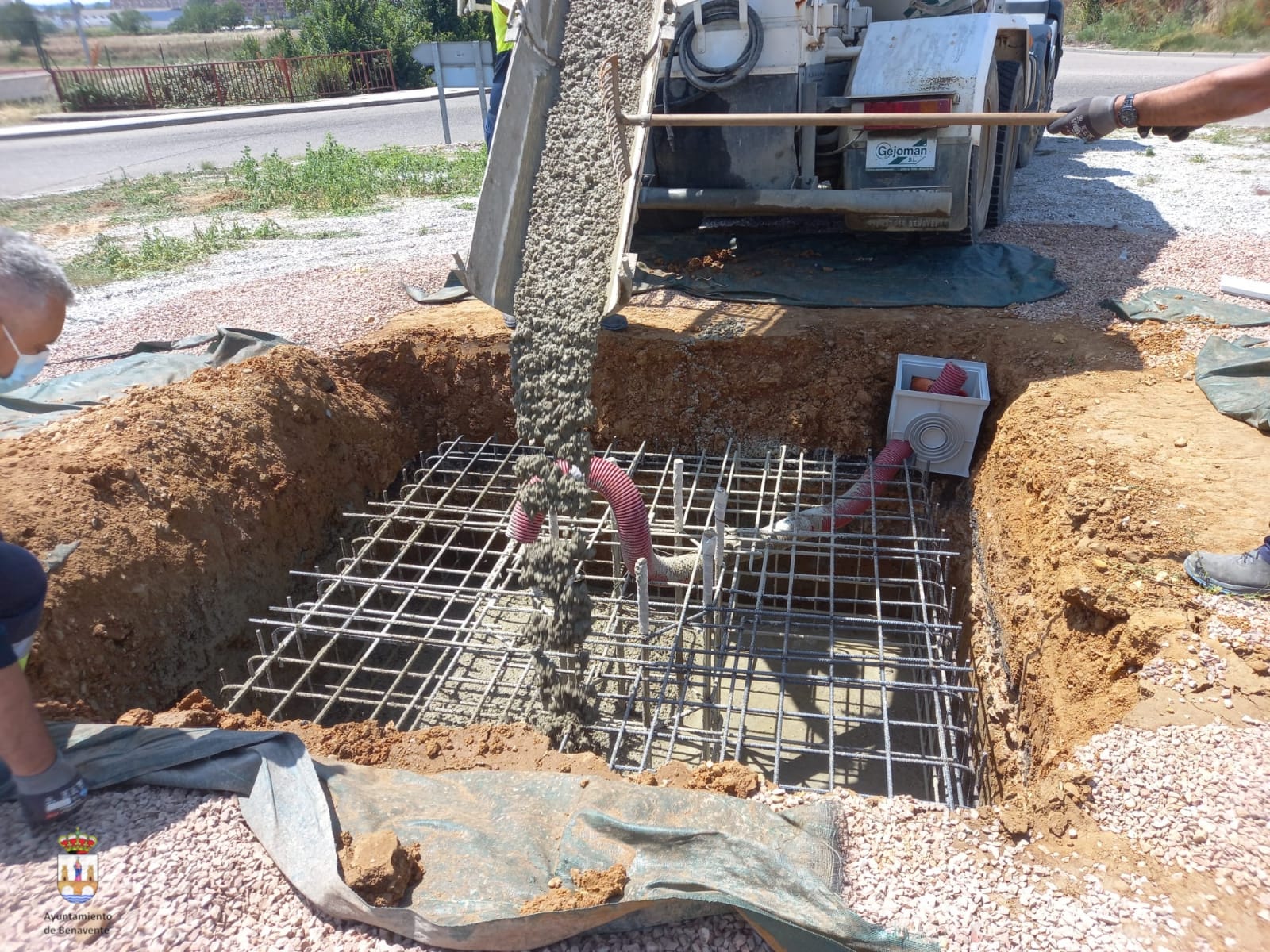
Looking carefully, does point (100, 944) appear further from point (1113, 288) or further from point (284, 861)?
point (1113, 288)

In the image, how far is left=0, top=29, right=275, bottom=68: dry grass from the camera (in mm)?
4266

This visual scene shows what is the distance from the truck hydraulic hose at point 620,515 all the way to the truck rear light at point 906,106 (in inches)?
112

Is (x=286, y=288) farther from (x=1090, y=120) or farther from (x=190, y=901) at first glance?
(x=1090, y=120)

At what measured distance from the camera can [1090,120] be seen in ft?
9.66

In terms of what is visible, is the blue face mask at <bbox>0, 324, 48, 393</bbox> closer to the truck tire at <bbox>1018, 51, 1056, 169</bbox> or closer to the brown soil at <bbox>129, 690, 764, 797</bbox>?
the brown soil at <bbox>129, 690, 764, 797</bbox>

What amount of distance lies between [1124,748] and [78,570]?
3890mm

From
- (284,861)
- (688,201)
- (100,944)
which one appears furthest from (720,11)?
(100,944)

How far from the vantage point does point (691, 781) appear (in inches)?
104

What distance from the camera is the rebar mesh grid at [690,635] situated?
369 cm

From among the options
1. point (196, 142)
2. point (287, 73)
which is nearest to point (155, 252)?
point (196, 142)

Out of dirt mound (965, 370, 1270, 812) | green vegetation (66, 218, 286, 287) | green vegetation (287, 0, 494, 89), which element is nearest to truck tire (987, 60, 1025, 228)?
dirt mound (965, 370, 1270, 812)

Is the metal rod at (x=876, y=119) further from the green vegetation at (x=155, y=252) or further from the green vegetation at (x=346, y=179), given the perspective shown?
the green vegetation at (x=346, y=179)

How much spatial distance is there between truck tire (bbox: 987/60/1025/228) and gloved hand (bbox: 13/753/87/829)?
285 inches

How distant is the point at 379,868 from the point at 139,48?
20956mm
